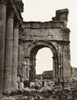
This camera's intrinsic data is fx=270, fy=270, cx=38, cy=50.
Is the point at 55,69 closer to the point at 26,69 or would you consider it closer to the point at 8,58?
the point at 26,69

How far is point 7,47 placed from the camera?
16.7 metres

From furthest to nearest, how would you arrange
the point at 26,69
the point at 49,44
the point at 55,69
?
the point at 49,44 < the point at 55,69 < the point at 26,69

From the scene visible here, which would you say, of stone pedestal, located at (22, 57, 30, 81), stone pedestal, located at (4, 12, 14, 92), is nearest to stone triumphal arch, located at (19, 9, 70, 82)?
stone pedestal, located at (22, 57, 30, 81)

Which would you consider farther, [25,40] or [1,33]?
[25,40]

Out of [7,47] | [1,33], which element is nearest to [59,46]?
[7,47]

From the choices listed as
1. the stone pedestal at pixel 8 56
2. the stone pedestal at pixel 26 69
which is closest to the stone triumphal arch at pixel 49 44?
the stone pedestal at pixel 26 69

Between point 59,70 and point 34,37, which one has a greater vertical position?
point 34,37

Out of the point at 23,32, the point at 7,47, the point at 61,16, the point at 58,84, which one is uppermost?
the point at 61,16

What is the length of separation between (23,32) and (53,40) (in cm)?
271

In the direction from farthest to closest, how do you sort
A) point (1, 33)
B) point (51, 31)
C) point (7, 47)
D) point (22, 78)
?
point (51, 31)
point (22, 78)
point (7, 47)
point (1, 33)

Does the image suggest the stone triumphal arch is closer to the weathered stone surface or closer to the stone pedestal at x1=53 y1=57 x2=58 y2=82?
the stone pedestal at x1=53 y1=57 x2=58 y2=82

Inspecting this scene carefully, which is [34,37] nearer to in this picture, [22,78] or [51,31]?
[51,31]

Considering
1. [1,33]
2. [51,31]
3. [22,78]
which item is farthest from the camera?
[51,31]

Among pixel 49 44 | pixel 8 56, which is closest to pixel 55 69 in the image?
pixel 49 44
